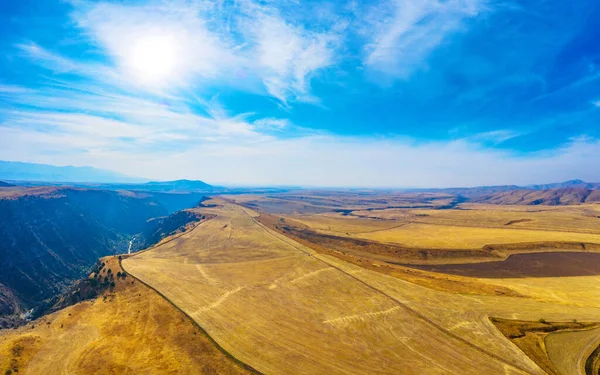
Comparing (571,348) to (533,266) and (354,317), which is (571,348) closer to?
(354,317)

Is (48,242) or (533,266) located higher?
(533,266)

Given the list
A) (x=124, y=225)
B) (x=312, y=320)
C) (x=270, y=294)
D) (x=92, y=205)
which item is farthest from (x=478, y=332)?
(x=92, y=205)

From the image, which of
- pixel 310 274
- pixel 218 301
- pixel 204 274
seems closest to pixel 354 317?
pixel 310 274

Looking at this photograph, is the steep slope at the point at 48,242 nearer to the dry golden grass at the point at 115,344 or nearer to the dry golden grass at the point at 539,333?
the dry golden grass at the point at 115,344

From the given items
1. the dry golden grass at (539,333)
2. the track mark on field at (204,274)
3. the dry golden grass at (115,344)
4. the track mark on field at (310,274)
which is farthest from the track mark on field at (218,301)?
the dry golden grass at (539,333)

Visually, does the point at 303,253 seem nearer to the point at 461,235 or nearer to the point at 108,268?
the point at 108,268
